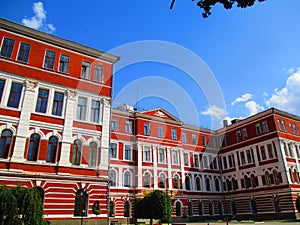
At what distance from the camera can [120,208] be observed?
31.6 metres

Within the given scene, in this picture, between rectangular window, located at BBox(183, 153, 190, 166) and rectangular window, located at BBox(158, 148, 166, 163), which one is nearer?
rectangular window, located at BBox(158, 148, 166, 163)

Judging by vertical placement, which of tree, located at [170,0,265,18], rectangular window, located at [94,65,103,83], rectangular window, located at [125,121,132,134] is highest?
rectangular window, located at [94,65,103,83]

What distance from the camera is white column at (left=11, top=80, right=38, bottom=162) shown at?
1809cm

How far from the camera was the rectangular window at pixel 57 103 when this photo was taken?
2088 centimetres

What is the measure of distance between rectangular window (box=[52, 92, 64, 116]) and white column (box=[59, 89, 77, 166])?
496 mm

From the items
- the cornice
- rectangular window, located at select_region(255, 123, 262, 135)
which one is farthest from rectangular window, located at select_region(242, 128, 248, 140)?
the cornice

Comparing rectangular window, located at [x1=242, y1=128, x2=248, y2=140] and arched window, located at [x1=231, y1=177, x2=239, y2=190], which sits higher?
rectangular window, located at [x1=242, y1=128, x2=248, y2=140]

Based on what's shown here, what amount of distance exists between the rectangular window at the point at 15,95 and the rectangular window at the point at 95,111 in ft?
19.9

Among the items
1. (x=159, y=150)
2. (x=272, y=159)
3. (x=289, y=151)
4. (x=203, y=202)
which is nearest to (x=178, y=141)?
(x=159, y=150)

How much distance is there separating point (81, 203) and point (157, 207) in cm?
773

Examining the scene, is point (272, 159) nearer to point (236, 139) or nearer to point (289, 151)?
point (289, 151)

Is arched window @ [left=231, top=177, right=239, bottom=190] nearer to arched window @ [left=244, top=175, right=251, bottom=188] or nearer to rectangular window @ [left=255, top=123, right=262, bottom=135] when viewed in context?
arched window @ [left=244, top=175, right=251, bottom=188]

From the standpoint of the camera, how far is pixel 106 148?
72.2ft

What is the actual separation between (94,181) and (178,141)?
2228 cm
